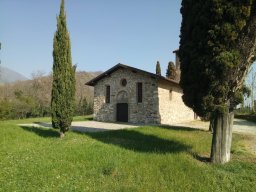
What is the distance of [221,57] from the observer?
8547 millimetres

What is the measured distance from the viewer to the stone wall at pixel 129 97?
77.6 ft

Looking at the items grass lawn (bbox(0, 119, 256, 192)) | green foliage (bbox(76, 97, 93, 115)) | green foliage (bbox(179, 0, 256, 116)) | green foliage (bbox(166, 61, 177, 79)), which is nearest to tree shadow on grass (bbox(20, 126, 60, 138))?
grass lawn (bbox(0, 119, 256, 192))

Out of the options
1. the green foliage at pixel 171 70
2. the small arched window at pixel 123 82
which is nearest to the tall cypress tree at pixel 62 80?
the small arched window at pixel 123 82

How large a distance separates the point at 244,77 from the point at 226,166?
3.11 m

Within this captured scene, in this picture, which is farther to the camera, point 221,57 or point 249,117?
point 249,117

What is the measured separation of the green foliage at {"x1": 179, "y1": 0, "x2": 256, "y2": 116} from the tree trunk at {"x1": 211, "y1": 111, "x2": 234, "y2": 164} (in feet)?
1.20

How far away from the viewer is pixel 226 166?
8398mm

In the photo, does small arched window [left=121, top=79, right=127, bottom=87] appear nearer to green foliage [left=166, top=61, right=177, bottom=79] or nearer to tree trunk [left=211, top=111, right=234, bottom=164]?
green foliage [left=166, top=61, right=177, bottom=79]

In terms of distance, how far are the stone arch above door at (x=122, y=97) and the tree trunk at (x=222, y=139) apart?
16492mm

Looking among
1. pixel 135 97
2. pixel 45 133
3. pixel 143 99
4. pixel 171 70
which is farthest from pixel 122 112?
pixel 171 70

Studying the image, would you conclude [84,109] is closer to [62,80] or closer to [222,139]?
[62,80]

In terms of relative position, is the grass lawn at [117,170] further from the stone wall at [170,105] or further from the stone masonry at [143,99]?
the stone wall at [170,105]

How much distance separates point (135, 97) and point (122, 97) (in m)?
1.53

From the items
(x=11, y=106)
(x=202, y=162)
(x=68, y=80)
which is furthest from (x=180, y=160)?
(x=11, y=106)
